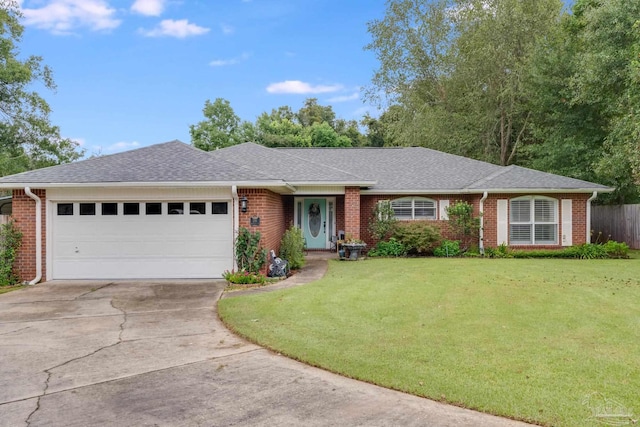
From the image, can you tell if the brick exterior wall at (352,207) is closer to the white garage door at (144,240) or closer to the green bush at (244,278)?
the white garage door at (144,240)

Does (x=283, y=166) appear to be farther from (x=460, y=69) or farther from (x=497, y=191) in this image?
(x=460, y=69)

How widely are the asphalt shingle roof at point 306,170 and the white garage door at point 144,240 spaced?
0.79 metres

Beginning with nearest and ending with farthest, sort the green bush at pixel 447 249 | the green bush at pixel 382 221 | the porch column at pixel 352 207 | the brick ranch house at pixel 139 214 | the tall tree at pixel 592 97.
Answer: the brick ranch house at pixel 139 214
the porch column at pixel 352 207
the green bush at pixel 447 249
the green bush at pixel 382 221
the tall tree at pixel 592 97

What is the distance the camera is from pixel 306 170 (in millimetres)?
14383

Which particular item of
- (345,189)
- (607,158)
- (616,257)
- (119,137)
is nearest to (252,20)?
(345,189)

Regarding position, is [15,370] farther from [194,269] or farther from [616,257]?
[616,257]

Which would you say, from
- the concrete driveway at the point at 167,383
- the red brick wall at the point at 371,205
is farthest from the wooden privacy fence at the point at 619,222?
the concrete driveway at the point at 167,383

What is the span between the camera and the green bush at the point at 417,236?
14758mm

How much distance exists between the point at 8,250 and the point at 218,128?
1033 inches

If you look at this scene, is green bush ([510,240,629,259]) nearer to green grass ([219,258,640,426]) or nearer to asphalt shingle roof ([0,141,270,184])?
green grass ([219,258,640,426])

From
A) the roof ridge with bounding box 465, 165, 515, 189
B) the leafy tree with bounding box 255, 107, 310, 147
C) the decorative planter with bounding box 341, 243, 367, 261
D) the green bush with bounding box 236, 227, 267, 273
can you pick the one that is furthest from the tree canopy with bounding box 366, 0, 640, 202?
the green bush with bounding box 236, 227, 267, 273

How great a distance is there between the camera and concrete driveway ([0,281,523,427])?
355 centimetres

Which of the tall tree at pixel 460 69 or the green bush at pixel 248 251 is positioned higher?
the tall tree at pixel 460 69

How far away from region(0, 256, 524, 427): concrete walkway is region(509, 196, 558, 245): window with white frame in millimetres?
12549
